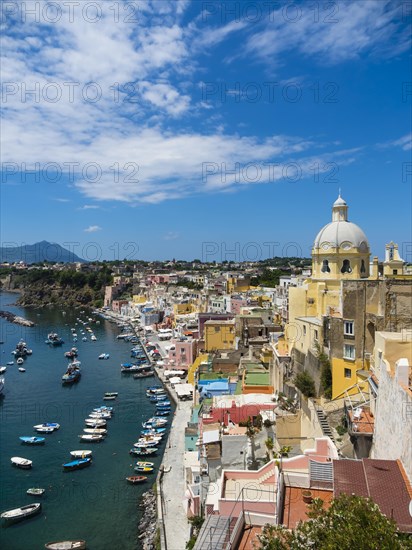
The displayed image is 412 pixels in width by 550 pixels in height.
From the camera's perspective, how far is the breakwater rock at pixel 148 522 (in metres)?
15.8

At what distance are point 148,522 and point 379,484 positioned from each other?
1235cm

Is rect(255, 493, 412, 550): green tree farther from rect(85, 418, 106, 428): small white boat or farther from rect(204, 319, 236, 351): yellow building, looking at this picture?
rect(204, 319, 236, 351): yellow building

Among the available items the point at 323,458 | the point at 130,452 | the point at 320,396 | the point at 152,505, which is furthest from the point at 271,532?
the point at 130,452

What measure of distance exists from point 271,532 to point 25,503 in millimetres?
16234

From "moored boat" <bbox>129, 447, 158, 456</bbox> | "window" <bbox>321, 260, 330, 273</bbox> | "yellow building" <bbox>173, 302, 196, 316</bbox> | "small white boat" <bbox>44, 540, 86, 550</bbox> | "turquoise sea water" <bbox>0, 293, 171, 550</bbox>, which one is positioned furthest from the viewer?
"yellow building" <bbox>173, 302, 196, 316</bbox>

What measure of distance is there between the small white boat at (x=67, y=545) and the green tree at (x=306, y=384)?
30.0ft

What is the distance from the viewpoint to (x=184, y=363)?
122ft

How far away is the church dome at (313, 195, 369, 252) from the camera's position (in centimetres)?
1809

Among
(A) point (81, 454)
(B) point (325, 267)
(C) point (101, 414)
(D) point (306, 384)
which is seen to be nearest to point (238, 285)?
(C) point (101, 414)

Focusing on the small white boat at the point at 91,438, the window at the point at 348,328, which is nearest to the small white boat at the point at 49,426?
the small white boat at the point at 91,438

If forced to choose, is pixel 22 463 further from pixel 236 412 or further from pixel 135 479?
pixel 236 412

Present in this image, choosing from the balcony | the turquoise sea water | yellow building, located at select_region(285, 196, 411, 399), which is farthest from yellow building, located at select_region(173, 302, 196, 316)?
the balcony

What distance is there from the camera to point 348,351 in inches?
559

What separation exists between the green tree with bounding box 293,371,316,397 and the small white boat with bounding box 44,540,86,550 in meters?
9.16
